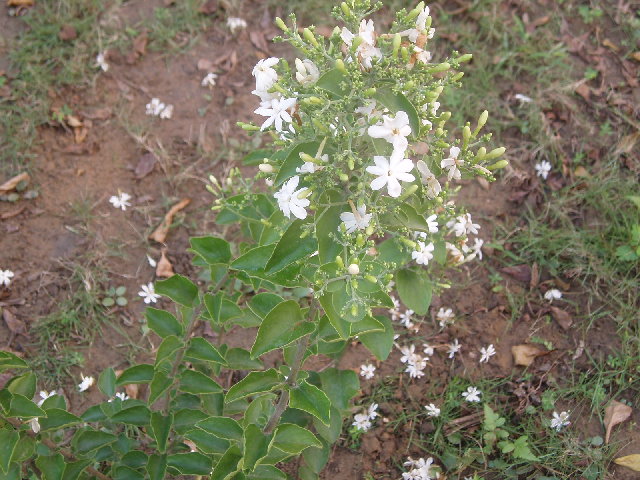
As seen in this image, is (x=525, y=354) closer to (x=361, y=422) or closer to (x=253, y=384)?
(x=361, y=422)

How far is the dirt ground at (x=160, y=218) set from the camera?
3.38 m

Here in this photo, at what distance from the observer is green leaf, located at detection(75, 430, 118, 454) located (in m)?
2.61

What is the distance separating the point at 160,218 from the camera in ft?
13.1

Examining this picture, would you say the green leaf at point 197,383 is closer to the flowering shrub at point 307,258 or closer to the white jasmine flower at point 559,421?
the flowering shrub at point 307,258

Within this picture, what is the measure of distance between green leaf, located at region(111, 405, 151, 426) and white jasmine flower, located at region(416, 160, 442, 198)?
146cm

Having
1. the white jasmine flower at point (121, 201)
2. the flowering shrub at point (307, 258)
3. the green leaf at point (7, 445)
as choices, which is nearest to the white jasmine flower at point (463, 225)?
the flowering shrub at point (307, 258)

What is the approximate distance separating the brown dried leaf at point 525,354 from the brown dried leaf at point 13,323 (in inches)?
104

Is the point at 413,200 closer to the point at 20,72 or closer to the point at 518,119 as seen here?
the point at 518,119

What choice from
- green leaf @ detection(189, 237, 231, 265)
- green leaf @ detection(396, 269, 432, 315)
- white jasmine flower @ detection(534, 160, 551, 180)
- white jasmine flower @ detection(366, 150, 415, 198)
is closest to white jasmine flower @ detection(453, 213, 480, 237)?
green leaf @ detection(396, 269, 432, 315)

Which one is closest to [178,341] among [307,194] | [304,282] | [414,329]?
[304,282]

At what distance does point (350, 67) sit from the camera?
1.92m

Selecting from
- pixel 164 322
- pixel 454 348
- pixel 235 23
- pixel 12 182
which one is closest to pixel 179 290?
pixel 164 322

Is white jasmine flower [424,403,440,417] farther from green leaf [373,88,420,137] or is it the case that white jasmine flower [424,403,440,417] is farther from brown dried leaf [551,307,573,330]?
green leaf [373,88,420,137]

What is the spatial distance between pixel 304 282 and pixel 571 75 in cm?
293
